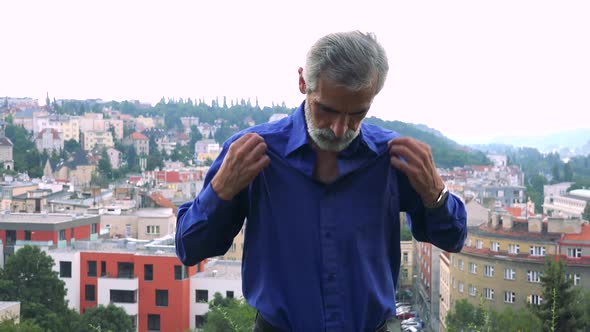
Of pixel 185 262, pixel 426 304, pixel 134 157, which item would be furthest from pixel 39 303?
pixel 134 157

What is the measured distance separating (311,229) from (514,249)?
2000 cm

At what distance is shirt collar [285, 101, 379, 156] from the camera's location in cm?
171

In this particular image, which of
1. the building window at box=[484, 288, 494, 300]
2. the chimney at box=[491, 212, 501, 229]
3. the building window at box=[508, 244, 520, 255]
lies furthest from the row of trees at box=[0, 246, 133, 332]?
the chimney at box=[491, 212, 501, 229]

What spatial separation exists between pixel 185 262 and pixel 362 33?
64 cm

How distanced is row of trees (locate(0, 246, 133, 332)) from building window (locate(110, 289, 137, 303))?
8.03 feet

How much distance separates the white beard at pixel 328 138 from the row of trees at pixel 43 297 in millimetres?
14169

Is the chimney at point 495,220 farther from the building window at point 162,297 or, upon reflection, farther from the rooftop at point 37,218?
the rooftop at point 37,218

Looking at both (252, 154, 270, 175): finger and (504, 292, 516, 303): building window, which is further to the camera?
(504, 292, 516, 303): building window

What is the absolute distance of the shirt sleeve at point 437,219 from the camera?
177cm

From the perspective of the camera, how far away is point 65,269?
20.2 metres

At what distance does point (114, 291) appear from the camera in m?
19.8

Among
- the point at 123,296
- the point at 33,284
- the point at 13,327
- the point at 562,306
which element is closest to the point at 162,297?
the point at 123,296

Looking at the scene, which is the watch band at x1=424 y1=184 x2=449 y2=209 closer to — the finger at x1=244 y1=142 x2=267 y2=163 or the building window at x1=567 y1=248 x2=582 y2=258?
the finger at x1=244 y1=142 x2=267 y2=163

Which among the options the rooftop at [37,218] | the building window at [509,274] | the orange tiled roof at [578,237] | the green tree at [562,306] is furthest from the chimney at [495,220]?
the rooftop at [37,218]
